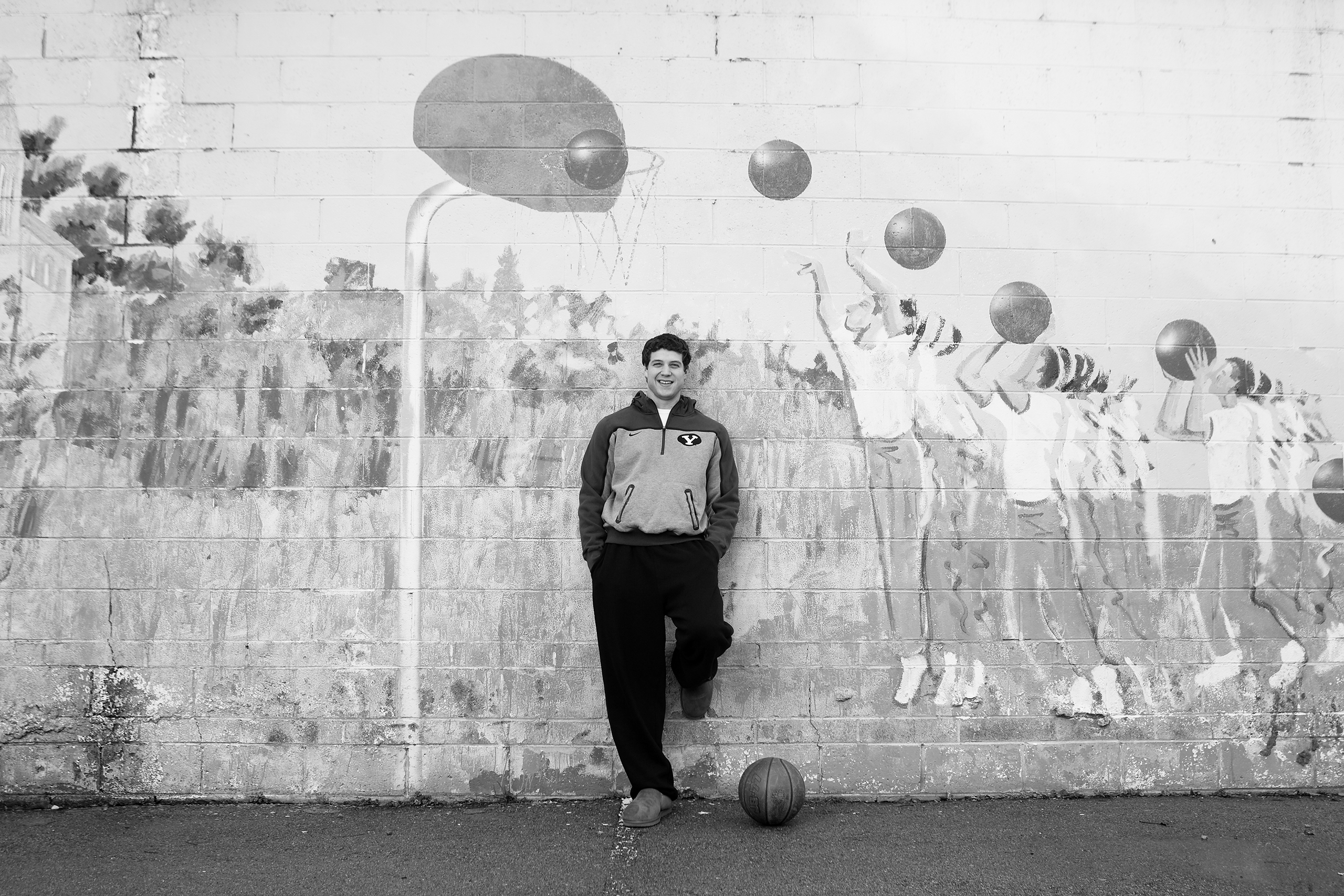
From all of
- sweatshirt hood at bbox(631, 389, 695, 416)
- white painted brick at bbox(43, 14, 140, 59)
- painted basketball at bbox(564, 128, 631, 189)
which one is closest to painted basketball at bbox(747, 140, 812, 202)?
painted basketball at bbox(564, 128, 631, 189)

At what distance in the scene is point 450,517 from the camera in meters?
3.99

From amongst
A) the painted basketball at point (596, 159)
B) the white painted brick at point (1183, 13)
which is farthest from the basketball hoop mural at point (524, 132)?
the white painted brick at point (1183, 13)

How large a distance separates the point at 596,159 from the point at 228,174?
5.30 ft

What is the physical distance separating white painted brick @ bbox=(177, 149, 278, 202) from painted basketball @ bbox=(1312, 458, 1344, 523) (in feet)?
15.6

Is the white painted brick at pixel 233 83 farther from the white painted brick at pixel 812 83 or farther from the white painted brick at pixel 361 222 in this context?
the white painted brick at pixel 812 83

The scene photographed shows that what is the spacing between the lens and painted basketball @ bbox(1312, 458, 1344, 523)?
4.11m

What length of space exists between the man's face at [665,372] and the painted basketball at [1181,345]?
2.13 m

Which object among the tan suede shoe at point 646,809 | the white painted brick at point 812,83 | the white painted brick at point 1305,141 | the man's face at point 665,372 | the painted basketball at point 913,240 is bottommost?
the tan suede shoe at point 646,809

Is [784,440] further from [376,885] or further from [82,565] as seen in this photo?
[82,565]

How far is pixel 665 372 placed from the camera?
381 centimetres

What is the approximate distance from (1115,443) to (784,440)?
1454 mm

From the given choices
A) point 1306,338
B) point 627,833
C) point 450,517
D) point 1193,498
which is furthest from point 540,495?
point 1306,338

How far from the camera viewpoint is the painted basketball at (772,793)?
11.6 ft

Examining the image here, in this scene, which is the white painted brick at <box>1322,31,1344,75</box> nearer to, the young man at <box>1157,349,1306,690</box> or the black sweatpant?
the young man at <box>1157,349,1306,690</box>
